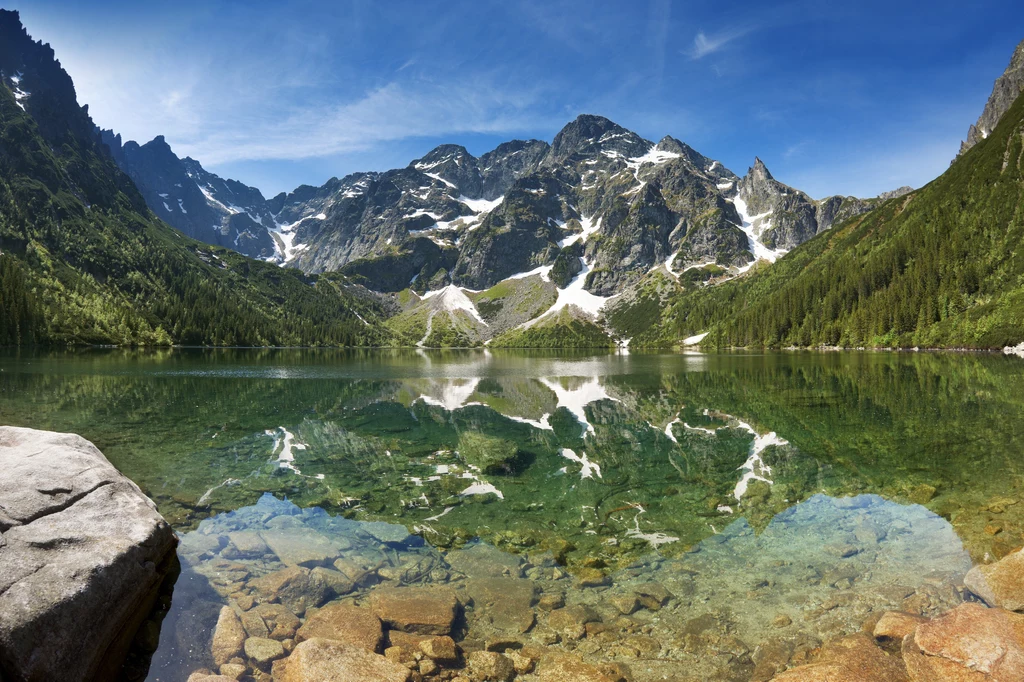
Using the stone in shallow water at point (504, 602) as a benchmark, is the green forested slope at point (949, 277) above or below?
above

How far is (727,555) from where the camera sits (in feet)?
49.1

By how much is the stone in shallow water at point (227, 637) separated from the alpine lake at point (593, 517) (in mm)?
190

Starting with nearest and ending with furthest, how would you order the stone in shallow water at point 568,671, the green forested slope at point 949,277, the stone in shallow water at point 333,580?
the stone in shallow water at point 568,671 → the stone in shallow water at point 333,580 → the green forested slope at point 949,277

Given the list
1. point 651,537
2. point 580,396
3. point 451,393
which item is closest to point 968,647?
point 651,537

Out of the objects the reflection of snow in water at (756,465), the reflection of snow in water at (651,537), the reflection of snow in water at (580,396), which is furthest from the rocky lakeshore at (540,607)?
the reflection of snow in water at (580,396)

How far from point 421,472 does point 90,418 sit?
89.1 feet

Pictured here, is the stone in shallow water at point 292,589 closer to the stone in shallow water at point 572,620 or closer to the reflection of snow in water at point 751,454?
the stone in shallow water at point 572,620

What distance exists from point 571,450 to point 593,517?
1109cm

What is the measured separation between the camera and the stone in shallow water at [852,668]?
341 inches

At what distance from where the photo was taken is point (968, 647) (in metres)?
→ 8.89

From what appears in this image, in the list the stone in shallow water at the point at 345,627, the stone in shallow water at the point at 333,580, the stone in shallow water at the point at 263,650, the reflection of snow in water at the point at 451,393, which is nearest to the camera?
the stone in shallow water at the point at 263,650

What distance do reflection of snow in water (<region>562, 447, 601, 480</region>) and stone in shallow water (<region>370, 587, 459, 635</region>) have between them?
12.5 metres

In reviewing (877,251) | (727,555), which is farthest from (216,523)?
(877,251)

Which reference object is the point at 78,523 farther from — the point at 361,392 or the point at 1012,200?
the point at 1012,200
